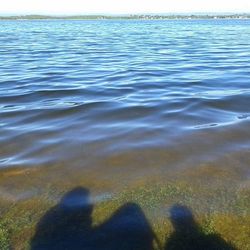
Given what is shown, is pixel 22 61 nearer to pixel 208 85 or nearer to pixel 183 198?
pixel 208 85

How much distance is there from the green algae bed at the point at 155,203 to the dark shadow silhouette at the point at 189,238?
0.09 ft

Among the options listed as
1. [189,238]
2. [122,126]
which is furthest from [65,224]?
[122,126]

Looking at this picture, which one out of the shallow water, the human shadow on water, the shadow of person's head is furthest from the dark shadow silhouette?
the shallow water

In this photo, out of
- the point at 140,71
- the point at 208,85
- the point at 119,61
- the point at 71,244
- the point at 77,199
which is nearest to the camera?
the point at 71,244

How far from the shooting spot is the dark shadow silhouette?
3981 mm

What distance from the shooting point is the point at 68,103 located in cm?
981

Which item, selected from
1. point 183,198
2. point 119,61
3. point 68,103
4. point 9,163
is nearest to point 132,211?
point 183,198

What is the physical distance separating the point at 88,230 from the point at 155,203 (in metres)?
0.98

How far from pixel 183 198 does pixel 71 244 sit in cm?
163

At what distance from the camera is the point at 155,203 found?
189 inches

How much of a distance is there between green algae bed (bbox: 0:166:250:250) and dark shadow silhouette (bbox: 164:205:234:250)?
0.09 ft

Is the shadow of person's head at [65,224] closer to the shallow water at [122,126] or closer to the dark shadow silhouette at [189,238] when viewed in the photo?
the shallow water at [122,126]

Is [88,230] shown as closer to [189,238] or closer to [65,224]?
[65,224]

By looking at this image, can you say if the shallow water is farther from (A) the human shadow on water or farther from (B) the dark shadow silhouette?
(B) the dark shadow silhouette
